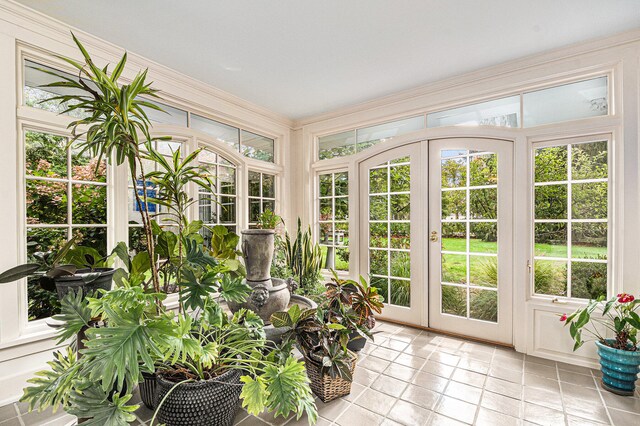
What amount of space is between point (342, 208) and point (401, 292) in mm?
1414

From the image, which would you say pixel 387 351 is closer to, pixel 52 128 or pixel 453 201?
pixel 453 201

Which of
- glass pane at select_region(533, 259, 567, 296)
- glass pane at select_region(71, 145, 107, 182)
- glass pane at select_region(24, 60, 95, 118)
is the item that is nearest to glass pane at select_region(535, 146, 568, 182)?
glass pane at select_region(533, 259, 567, 296)

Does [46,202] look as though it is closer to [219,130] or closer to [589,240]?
[219,130]

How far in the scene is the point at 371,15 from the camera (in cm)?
229

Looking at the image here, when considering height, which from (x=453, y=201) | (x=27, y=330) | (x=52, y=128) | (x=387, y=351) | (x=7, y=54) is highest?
(x=7, y=54)

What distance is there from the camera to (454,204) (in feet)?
11.1

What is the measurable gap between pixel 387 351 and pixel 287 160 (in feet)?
10.1

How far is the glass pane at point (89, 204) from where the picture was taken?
2602 mm

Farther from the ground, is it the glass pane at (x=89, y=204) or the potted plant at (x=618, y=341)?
the glass pane at (x=89, y=204)

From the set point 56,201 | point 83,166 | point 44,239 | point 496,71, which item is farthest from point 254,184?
point 496,71

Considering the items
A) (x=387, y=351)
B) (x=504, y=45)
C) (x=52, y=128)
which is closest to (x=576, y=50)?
(x=504, y=45)

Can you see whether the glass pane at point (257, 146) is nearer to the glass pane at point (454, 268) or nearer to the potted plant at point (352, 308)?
the potted plant at point (352, 308)

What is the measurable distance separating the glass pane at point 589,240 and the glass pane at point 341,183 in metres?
2.57

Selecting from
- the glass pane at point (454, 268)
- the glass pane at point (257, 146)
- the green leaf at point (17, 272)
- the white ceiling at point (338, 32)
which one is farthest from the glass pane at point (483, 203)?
the green leaf at point (17, 272)
